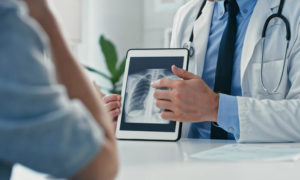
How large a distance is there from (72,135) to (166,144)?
0.77 meters

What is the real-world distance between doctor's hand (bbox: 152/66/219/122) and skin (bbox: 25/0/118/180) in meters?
0.72

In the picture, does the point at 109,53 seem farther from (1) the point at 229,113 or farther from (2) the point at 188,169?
(2) the point at 188,169

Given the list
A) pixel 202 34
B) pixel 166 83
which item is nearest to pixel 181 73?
pixel 166 83

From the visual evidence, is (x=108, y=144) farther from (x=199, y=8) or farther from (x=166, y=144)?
(x=199, y=8)

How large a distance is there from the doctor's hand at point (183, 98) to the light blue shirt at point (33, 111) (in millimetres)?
798

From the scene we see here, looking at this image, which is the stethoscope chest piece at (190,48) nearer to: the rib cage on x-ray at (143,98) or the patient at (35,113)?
the rib cage on x-ray at (143,98)

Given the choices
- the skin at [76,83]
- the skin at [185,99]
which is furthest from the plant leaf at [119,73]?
the skin at [76,83]

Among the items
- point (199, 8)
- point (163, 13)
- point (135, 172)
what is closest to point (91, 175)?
point (135, 172)

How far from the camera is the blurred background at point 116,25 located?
3.57m

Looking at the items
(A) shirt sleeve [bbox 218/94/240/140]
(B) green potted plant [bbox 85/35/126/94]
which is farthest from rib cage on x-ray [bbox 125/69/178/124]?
(B) green potted plant [bbox 85/35/126/94]

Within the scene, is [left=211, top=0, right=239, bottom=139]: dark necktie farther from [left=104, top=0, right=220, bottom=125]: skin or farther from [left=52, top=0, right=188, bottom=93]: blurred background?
[left=52, top=0, right=188, bottom=93]: blurred background

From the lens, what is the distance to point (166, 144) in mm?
1069

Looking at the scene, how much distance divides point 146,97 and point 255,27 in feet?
1.57

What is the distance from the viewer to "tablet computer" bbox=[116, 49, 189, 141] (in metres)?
1.15
